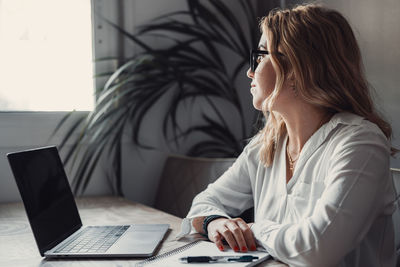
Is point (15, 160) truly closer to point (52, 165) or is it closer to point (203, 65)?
point (52, 165)

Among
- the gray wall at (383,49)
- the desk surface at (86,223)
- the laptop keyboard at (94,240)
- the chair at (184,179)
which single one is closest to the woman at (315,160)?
the desk surface at (86,223)

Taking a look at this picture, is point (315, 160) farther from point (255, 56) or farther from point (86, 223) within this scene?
point (86, 223)

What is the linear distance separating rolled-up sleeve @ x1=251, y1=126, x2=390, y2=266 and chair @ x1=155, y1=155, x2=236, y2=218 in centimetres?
90

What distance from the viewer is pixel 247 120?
2742mm

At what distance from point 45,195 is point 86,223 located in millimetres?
317

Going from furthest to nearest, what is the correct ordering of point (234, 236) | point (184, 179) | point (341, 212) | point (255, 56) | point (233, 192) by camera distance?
point (184, 179) → point (233, 192) → point (255, 56) → point (234, 236) → point (341, 212)

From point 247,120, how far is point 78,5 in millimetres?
1094

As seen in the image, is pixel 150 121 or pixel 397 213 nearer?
pixel 397 213

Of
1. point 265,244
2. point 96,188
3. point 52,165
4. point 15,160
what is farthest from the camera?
point 96,188

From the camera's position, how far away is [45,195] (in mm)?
1432

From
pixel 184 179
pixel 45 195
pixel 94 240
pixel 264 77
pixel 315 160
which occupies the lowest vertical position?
pixel 184 179

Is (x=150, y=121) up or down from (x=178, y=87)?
down

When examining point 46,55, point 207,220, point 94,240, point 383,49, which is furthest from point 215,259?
point 46,55

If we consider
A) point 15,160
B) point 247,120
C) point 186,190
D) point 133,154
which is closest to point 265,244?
point 15,160
